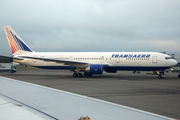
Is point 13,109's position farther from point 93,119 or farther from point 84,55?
point 84,55

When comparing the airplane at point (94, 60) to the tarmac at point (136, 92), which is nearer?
the tarmac at point (136, 92)

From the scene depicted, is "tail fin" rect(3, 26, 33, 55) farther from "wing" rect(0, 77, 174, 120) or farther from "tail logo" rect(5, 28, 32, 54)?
"wing" rect(0, 77, 174, 120)

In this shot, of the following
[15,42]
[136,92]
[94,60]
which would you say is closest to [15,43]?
[15,42]

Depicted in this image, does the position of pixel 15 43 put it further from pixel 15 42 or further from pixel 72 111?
pixel 72 111

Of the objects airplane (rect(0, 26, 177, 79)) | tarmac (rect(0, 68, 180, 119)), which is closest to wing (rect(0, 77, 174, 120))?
tarmac (rect(0, 68, 180, 119))

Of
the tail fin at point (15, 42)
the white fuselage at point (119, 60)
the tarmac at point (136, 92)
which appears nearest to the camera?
the tarmac at point (136, 92)

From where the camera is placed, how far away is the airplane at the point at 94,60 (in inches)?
781

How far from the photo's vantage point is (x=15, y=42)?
80.8 feet

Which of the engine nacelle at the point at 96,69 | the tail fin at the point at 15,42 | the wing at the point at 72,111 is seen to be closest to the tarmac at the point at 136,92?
the wing at the point at 72,111

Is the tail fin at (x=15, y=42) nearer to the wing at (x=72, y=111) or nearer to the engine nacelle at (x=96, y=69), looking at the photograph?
the engine nacelle at (x=96, y=69)

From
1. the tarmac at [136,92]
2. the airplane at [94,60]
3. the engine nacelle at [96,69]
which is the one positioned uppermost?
the airplane at [94,60]

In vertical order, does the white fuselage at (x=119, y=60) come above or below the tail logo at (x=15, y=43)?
below

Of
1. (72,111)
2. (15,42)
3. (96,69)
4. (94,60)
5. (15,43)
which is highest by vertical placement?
(15,42)

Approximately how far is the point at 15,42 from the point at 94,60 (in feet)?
41.4
